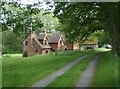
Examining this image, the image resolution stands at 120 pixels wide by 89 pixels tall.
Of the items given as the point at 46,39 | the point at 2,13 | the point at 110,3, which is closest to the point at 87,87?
the point at 110,3

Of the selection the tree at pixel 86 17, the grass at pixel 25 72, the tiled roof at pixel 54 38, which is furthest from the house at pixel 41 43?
the grass at pixel 25 72

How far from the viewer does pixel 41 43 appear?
68875 millimetres

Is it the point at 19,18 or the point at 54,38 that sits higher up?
the point at 19,18

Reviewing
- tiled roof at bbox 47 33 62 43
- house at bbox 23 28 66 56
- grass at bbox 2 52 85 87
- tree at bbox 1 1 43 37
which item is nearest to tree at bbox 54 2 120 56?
tree at bbox 1 1 43 37

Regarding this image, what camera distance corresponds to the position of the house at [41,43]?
63.9 meters

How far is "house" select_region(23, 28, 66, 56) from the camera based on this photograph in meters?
63.9

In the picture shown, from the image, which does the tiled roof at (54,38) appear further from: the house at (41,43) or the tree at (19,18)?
the tree at (19,18)

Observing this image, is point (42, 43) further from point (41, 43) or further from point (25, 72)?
point (25, 72)

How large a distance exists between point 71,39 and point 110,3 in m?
29.3

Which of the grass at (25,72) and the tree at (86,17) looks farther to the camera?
the tree at (86,17)

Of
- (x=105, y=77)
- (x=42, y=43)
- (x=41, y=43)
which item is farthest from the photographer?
(x=42, y=43)

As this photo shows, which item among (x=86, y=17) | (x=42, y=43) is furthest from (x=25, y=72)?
(x=42, y=43)

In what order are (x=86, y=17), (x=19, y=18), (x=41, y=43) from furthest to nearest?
(x=41, y=43) < (x=86, y=17) < (x=19, y=18)

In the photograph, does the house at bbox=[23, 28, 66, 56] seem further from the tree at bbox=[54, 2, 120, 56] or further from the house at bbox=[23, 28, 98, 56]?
the tree at bbox=[54, 2, 120, 56]
